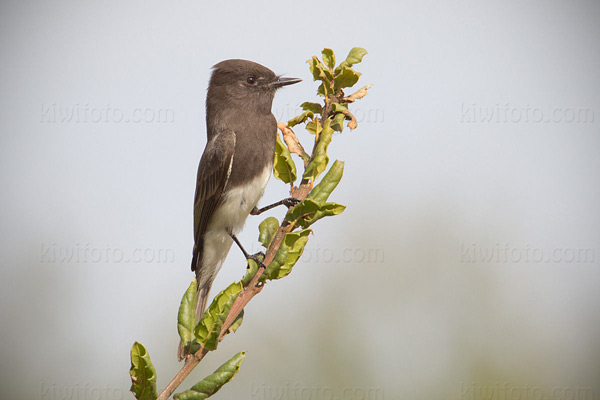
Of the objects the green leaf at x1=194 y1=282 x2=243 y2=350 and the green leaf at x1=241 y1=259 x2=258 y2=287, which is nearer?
the green leaf at x1=194 y1=282 x2=243 y2=350

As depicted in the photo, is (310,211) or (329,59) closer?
(310,211)

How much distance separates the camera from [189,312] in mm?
2098

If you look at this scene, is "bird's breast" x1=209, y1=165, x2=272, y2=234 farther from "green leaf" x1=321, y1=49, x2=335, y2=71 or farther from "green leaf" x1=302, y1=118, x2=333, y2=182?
"green leaf" x1=302, y1=118, x2=333, y2=182

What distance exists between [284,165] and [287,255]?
1.96 feet

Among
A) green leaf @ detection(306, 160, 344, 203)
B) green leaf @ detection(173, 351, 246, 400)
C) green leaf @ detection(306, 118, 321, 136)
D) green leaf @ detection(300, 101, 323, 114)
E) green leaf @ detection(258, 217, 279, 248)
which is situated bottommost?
green leaf @ detection(173, 351, 246, 400)

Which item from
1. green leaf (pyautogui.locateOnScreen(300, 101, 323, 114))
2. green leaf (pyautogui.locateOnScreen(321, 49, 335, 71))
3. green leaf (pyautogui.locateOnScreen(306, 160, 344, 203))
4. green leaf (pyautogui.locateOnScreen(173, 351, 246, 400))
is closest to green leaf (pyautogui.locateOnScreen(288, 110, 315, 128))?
green leaf (pyautogui.locateOnScreen(300, 101, 323, 114))

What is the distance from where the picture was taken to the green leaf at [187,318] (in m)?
2.03

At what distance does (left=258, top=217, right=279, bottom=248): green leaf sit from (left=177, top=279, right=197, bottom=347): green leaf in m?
0.47

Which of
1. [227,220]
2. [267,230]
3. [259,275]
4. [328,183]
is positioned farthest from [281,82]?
[259,275]

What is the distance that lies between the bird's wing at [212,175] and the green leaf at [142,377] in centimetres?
275

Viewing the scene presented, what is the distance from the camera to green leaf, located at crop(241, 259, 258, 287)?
7.05 ft

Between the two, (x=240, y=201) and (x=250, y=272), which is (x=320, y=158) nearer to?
(x=250, y=272)

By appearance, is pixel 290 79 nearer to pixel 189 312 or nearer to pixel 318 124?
pixel 318 124

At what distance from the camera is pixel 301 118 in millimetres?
2654
